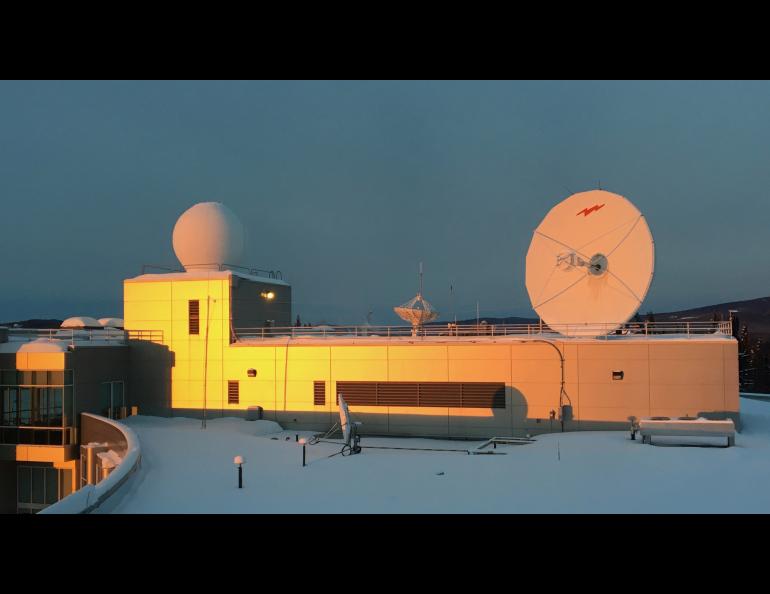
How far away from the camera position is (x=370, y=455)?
17766 mm

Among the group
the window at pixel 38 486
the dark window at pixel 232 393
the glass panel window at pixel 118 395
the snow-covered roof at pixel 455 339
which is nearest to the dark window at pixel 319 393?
the snow-covered roof at pixel 455 339

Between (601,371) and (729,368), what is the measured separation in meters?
4.04

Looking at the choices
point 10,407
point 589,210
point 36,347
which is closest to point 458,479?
point 589,210

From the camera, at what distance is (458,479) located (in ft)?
45.3

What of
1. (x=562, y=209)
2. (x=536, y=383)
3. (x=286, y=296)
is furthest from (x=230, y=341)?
(x=562, y=209)

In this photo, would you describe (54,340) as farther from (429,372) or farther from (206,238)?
(429,372)

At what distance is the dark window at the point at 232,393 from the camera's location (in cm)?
2623

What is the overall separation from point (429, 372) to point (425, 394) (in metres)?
0.85

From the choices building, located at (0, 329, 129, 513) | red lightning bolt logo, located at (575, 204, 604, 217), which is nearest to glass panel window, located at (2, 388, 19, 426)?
building, located at (0, 329, 129, 513)

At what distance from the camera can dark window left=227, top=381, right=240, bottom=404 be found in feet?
86.1

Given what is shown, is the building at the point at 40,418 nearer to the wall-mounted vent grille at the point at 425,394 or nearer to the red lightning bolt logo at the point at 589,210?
the wall-mounted vent grille at the point at 425,394

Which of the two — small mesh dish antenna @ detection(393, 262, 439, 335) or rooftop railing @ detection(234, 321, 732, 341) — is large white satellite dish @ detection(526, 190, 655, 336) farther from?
small mesh dish antenna @ detection(393, 262, 439, 335)

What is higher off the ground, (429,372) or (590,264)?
(590,264)
